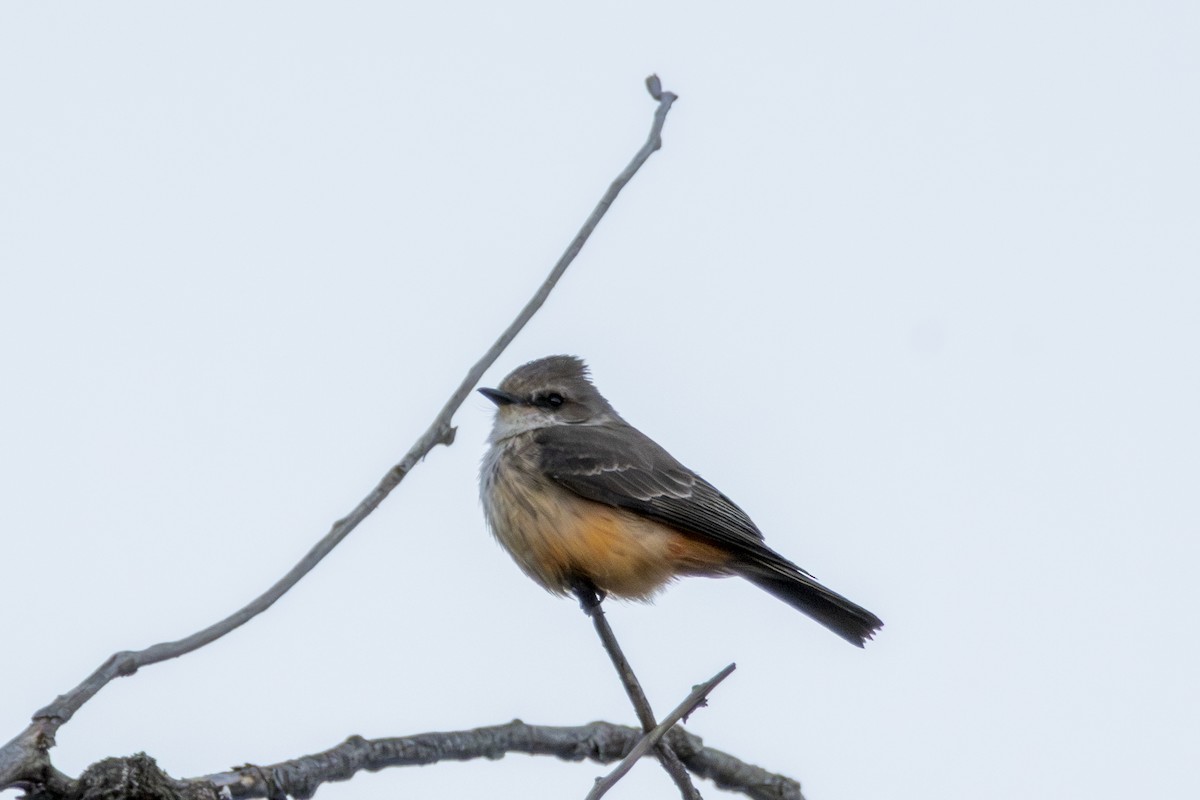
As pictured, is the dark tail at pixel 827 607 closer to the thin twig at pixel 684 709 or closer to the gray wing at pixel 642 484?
the gray wing at pixel 642 484

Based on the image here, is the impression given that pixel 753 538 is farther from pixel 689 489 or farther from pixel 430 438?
pixel 430 438

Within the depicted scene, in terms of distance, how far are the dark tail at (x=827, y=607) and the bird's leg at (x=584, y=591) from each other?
87 cm

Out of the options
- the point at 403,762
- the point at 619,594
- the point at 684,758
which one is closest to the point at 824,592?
the point at 619,594

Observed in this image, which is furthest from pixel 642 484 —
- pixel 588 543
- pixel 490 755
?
pixel 490 755

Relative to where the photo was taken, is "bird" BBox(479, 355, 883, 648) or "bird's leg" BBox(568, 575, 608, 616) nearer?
"bird's leg" BBox(568, 575, 608, 616)

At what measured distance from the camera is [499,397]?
848 cm

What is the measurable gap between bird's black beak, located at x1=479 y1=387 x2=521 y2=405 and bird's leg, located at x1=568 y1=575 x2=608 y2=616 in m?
1.60

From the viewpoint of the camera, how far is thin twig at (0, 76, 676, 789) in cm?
328

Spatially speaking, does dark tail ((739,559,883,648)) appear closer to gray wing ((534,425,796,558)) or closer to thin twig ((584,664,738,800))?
gray wing ((534,425,796,558))

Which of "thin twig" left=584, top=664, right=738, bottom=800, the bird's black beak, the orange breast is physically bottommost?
"thin twig" left=584, top=664, right=738, bottom=800

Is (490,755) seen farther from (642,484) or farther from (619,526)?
(642,484)

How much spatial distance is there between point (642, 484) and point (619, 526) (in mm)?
417

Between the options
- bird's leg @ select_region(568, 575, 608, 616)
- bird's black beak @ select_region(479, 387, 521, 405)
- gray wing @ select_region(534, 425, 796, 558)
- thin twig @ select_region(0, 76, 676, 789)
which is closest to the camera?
thin twig @ select_region(0, 76, 676, 789)

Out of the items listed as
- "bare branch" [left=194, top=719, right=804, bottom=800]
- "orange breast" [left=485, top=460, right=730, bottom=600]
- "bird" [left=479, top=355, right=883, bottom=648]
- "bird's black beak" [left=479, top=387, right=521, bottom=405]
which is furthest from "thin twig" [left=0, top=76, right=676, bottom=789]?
"bird's black beak" [left=479, top=387, right=521, bottom=405]
